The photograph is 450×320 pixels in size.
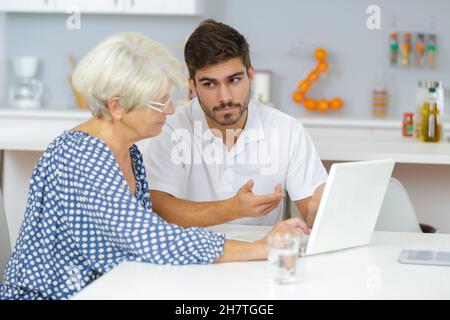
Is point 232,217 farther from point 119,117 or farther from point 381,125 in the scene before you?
point 381,125

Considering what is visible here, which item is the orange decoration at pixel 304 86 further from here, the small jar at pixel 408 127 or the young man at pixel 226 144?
the young man at pixel 226 144

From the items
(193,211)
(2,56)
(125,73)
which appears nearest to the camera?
(125,73)

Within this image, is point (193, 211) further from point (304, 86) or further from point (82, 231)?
point (304, 86)

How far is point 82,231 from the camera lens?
1732 millimetres

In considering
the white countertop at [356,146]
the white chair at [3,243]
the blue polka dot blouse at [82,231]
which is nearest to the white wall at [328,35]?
the white countertop at [356,146]

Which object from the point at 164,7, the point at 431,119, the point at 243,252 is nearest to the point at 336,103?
the point at 164,7

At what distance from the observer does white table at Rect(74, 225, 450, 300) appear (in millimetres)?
1485

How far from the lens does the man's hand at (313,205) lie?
230cm

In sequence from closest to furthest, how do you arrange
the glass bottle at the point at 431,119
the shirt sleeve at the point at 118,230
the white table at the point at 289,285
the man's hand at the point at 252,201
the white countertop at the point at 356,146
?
the white table at the point at 289,285 < the shirt sleeve at the point at 118,230 < the man's hand at the point at 252,201 < the white countertop at the point at 356,146 < the glass bottle at the point at 431,119

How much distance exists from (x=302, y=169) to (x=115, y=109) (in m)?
0.75

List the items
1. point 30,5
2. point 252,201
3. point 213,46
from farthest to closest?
point 30,5 → point 213,46 → point 252,201

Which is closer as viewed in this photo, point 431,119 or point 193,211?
point 193,211

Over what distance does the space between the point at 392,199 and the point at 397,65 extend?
2870 millimetres

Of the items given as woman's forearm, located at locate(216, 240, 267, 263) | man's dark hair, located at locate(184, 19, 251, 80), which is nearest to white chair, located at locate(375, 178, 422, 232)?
man's dark hair, located at locate(184, 19, 251, 80)
